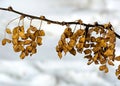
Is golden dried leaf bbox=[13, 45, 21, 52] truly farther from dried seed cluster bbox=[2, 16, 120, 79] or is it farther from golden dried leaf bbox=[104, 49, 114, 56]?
golden dried leaf bbox=[104, 49, 114, 56]

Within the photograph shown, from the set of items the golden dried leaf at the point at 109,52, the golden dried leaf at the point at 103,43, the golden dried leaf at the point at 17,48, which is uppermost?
the golden dried leaf at the point at 103,43

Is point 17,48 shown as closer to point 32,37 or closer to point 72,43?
point 32,37

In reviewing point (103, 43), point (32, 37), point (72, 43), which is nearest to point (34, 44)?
point (32, 37)

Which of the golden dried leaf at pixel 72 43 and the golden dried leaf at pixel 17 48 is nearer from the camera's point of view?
the golden dried leaf at pixel 72 43

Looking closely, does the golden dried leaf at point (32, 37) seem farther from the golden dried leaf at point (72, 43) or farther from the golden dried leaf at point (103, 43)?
the golden dried leaf at point (103, 43)

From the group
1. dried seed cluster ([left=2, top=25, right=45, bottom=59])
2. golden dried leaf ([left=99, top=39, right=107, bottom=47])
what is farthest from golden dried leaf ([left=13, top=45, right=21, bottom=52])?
golden dried leaf ([left=99, top=39, right=107, bottom=47])

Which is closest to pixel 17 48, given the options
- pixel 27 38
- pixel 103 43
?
pixel 27 38

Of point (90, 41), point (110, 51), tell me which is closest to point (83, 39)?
point (90, 41)

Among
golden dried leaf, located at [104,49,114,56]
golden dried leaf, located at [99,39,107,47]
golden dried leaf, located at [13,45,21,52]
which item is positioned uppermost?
golden dried leaf, located at [99,39,107,47]

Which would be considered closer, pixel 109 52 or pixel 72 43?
pixel 72 43

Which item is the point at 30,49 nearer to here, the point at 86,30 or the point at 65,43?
the point at 65,43

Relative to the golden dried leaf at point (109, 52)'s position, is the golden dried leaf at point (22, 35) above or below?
above

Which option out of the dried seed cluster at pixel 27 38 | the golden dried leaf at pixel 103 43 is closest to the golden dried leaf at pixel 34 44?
the dried seed cluster at pixel 27 38
